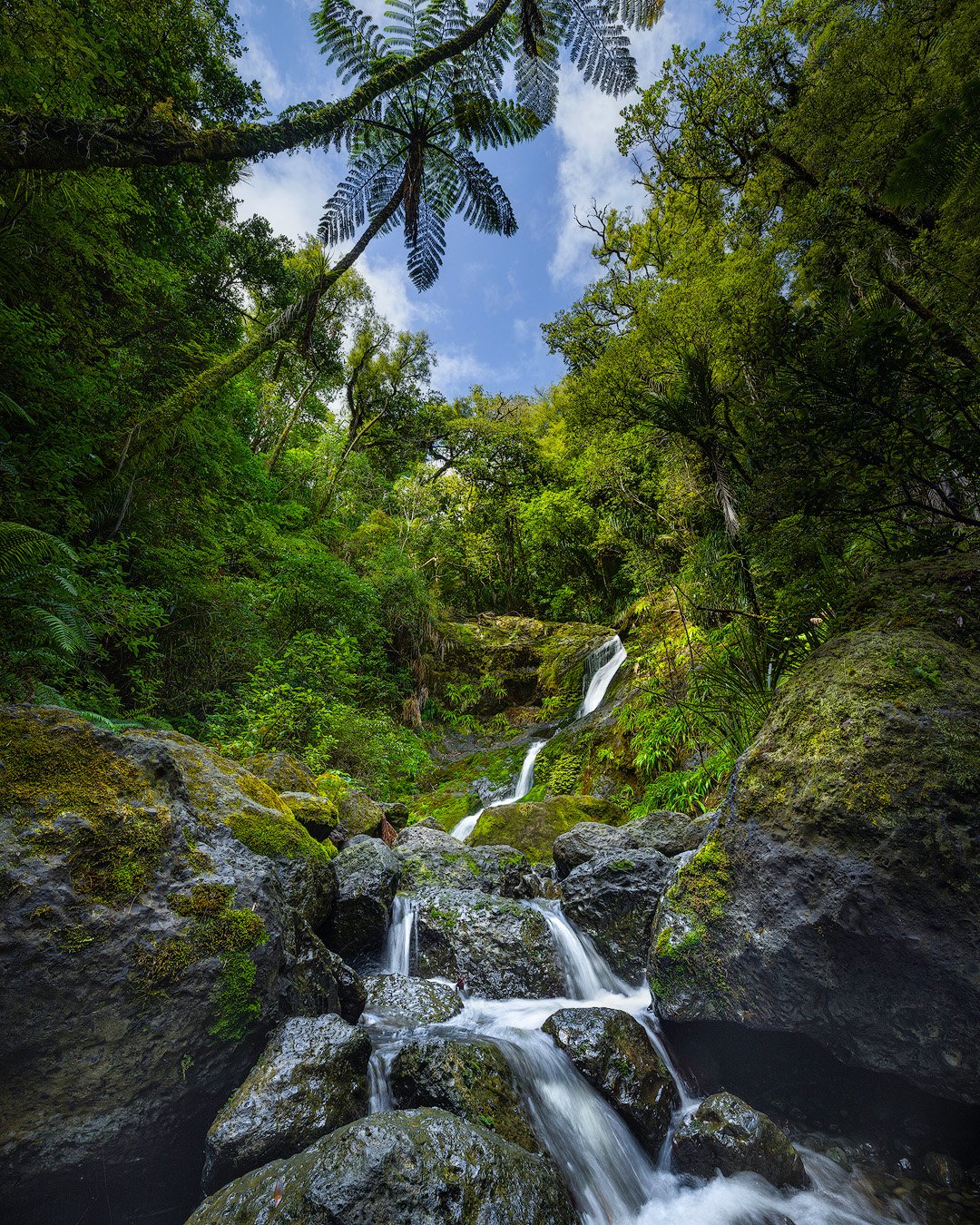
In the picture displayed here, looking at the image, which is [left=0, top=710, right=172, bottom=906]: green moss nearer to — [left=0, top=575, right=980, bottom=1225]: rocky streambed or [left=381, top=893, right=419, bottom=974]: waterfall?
[left=0, top=575, right=980, bottom=1225]: rocky streambed

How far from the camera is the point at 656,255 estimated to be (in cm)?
1282

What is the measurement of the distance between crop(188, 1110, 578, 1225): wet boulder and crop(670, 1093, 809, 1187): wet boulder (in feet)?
3.83

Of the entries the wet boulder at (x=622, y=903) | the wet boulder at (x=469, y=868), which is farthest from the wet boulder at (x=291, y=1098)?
the wet boulder at (x=469, y=868)

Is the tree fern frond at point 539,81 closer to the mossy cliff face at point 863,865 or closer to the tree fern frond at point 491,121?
the tree fern frond at point 491,121

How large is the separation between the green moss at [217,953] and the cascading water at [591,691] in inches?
280

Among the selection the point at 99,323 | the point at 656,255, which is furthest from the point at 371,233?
the point at 656,255

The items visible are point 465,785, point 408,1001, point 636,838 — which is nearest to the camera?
point 408,1001

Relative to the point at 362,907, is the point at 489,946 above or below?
below

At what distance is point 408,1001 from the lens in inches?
141

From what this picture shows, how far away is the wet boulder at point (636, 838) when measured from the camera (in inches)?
197

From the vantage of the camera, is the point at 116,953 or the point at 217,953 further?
the point at 217,953

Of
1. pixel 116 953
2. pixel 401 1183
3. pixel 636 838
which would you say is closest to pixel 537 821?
pixel 636 838

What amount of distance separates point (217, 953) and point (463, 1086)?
1417mm

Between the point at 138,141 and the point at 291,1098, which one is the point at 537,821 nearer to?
the point at 291,1098
